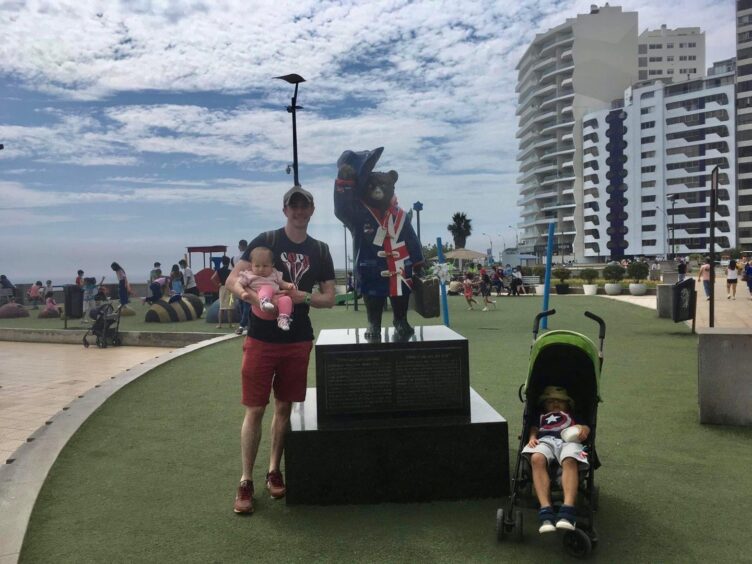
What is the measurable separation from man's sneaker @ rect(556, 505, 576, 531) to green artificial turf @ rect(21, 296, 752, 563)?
0.22m

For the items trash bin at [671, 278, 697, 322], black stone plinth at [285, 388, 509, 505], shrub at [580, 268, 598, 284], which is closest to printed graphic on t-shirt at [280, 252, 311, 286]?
black stone plinth at [285, 388, 509, 505]

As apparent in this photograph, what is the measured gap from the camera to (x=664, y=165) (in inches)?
3150

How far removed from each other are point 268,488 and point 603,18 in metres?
104

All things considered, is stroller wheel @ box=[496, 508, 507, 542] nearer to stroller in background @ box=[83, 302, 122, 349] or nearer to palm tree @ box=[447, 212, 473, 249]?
stroller in background @ box=[83, 302, 122, 349]

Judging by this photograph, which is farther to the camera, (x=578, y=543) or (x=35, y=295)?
(x=35, y=295)

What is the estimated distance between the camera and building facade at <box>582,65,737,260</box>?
251 ft

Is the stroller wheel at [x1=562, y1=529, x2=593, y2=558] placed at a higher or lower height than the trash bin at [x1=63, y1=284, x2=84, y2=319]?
lower

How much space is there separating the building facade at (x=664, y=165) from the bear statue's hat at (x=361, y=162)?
78.4m

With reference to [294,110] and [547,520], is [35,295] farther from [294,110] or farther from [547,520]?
[547,520]

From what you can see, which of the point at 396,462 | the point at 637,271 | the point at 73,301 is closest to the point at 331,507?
the point at 396,462

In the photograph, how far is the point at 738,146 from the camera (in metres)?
79.7

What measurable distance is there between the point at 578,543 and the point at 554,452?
520 millimetres

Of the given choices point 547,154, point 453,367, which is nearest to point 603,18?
point 547,154

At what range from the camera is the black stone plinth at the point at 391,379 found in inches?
168
